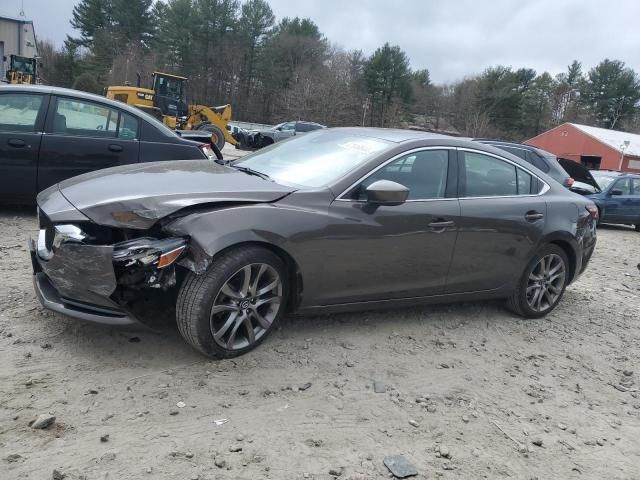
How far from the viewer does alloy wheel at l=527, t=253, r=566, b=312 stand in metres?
4.83

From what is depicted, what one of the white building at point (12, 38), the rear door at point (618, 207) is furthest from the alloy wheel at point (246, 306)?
the white building at point (12, 38)

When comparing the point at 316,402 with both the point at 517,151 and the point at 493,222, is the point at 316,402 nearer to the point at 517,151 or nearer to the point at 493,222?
the point at 493,222

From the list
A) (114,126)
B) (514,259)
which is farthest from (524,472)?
(114,126)

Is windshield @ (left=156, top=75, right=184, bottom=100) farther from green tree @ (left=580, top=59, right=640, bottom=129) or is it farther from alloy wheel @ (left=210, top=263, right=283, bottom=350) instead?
green tree @ (left=580, top=59, right=640, bottom=129)

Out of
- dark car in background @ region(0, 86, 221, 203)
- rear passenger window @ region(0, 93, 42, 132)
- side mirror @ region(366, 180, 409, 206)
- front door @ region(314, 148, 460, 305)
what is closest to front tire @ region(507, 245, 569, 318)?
front door @ region(314, 148, 460, 305)

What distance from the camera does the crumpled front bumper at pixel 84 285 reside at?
2973mm

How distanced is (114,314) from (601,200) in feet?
43.7

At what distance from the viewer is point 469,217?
13.8ft

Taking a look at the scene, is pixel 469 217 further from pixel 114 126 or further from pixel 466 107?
pixel 466 107

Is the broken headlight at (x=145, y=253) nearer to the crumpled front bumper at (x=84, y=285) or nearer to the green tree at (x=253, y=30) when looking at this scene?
the crumpled front bumper at (x=84, y=285)

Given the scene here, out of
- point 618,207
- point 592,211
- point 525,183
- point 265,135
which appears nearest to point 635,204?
point 618,207

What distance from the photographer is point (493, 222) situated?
14.2ft

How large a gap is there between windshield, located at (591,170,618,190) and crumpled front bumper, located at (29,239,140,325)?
13559 mm

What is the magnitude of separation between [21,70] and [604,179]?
34.4 m
